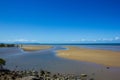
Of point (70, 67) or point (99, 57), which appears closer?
point (70, 67)

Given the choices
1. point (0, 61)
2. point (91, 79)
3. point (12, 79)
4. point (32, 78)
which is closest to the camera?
point (32, 78)

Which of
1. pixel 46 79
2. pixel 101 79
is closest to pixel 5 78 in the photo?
pixel 46 79

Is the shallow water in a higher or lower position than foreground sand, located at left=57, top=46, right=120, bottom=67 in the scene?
lower

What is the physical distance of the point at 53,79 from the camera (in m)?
13.7

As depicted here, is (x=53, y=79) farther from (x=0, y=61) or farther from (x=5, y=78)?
(x=0, y=61)

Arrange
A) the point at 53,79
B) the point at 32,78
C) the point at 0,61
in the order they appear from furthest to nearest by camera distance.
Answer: the point at 0,61 < the point at 53,79 < the point at 32,78

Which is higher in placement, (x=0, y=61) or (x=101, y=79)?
(x=0, y=61)

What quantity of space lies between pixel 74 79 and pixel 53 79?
166 cm

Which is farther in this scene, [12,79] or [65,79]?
[65,79]

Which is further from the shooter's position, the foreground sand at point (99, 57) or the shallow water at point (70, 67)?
the foreground sand at point (99, 57)

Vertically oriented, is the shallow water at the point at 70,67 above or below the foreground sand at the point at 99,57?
below

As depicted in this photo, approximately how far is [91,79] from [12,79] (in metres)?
6.28

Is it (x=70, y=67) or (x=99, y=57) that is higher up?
(x=99, y=57)

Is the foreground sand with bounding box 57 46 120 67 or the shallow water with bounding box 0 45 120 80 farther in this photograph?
the foreground sand with bounding box 57 46 120 67
